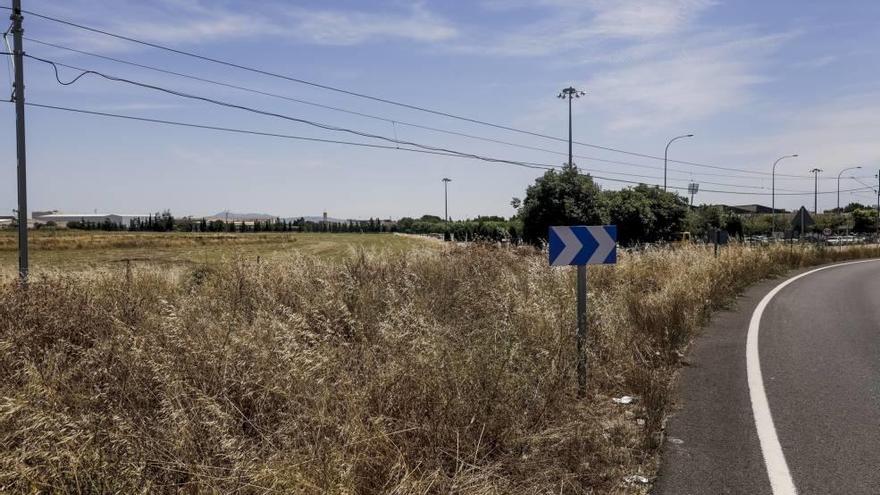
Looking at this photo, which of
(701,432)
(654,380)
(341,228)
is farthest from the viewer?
(341,228)

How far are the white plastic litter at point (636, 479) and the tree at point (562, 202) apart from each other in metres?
33.4

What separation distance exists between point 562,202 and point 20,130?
3076 centimetres

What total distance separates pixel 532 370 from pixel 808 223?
94.0ft

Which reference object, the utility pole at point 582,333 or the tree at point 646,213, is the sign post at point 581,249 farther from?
the tree at point 646,213

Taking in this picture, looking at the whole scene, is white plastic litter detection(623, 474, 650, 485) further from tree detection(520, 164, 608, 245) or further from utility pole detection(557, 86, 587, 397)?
tree detection(520, 164, 608, 245)

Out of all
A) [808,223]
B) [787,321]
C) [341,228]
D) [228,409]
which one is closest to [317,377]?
[228,409]

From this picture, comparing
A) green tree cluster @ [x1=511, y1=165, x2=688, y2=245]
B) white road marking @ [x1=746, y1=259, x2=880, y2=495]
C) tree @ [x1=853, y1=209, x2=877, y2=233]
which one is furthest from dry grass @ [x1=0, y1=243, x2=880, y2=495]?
tree @ [x1=853, y1=209, x2=877, y2=233]

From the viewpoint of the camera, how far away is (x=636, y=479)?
404cm

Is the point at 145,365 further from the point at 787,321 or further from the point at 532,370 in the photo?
the point at 787,321

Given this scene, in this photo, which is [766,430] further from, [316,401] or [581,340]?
[316,401]

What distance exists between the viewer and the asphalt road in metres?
4.12

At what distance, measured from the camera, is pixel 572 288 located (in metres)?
10.2

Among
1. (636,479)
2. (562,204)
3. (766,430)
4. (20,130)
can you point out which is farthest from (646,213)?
(636,479)

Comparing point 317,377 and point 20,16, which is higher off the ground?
point 20,16
